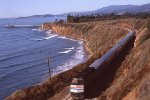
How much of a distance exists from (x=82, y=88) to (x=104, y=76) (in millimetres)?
9574

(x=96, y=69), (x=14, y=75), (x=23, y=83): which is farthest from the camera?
(x=14, y=75)

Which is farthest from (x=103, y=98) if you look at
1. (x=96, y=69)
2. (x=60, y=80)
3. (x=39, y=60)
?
(x=39, y=60)

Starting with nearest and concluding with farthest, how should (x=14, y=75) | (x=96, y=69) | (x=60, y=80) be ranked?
(x=96, y=69) < (x=60, y=80) < (x=14, y=75)

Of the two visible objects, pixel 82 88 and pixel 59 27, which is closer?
pixel 82 88

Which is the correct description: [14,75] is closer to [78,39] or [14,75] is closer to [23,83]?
[23,83]

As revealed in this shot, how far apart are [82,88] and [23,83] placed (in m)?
24.2

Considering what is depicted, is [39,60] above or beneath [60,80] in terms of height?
beneath

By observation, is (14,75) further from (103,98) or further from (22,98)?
(103,98)

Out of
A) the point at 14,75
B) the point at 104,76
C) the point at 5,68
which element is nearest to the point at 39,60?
the point at 5,68

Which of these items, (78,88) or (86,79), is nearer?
(78,88)

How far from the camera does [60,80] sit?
4000 centimetres

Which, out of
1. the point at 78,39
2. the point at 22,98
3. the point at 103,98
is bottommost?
the point at 78,39

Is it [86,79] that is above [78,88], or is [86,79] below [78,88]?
above

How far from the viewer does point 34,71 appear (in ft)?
196
